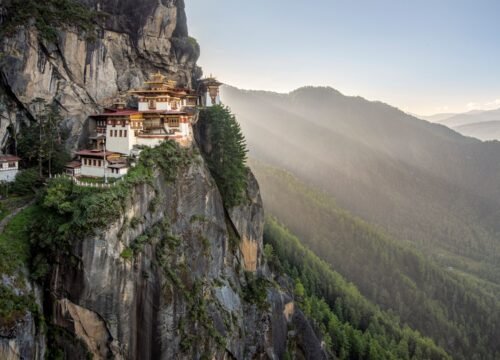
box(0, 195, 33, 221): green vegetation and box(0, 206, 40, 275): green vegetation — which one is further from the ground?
box(0, 195, 33, 221): green vegetation

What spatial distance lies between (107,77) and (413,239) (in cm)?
18271

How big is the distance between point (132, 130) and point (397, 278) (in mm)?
108153

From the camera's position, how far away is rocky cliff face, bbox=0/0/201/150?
140 feet

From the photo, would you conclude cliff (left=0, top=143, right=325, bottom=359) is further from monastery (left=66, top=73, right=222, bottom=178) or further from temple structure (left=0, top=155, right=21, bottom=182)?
temple structure (left=0, top=155, right=21, bottom=182)

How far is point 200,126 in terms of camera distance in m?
55.2

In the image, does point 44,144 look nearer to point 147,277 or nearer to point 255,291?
point 147,277

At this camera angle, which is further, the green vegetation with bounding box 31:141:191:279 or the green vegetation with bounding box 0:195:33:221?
the green vegetation with bounding box 0:195:33:221

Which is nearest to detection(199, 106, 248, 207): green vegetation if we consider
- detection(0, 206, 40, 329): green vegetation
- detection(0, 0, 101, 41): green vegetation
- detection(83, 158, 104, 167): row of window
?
detection(83, 158, 104, 167): row of window

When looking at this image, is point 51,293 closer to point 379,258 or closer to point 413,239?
point 379,258

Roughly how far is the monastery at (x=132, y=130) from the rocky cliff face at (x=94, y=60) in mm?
3998

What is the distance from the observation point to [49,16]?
1820 inches

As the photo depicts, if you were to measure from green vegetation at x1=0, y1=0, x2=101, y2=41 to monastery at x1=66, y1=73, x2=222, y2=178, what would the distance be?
10829 millimetres

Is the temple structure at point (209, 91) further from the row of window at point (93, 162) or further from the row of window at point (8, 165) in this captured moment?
the row of window at point (8, 165)

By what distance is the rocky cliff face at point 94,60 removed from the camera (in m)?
42.7
